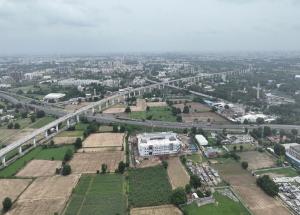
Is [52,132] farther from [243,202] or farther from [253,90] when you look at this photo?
[253,90]

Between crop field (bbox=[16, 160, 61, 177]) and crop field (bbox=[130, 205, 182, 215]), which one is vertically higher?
crop field (bbox=[130, 205, 182, 215])

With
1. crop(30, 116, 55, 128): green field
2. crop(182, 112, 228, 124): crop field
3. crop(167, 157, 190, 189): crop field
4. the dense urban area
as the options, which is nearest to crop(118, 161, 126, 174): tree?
the dense urban area

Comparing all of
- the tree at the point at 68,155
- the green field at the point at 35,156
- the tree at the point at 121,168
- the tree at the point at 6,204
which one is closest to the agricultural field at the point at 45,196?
the tree at the point at 6,204

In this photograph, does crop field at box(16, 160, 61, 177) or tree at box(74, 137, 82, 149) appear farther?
tree at box(74, 137, 82, 149)

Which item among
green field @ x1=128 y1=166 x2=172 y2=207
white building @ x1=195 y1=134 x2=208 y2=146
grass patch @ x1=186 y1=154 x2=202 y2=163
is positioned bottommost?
grass patch @ x1=186 y1=154 x2=202 y2=163

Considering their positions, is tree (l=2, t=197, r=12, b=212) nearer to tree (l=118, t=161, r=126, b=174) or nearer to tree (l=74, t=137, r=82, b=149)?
tree (l=118, t=161, r=126, b=174)

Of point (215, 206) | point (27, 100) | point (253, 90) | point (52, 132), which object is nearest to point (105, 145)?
point (52, 132)
